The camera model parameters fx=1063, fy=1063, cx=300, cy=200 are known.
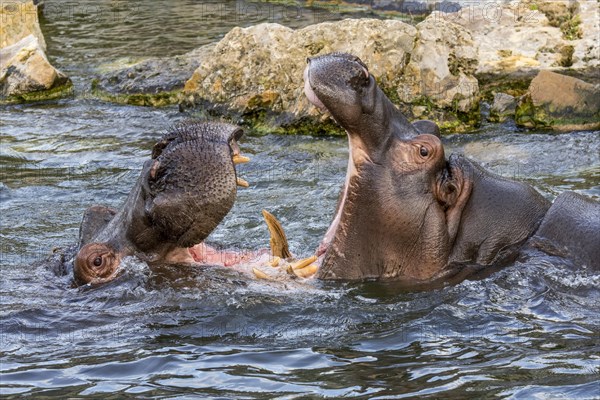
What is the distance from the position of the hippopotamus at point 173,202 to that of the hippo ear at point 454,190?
104cm

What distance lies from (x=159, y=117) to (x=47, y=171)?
2.53 metres

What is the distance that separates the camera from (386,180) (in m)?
5.60

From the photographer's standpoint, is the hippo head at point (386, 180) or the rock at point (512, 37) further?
the rock at point (512, 37)

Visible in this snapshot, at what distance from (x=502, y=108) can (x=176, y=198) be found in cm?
724

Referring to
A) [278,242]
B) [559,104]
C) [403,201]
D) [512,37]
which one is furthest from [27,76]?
[403,201]

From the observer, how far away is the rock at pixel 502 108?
11922mm

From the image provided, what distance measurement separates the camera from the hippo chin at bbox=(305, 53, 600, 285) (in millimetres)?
5574

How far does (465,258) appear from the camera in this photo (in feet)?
18.8

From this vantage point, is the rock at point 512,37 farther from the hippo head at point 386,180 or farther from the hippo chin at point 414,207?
the hippo head at point 386,180

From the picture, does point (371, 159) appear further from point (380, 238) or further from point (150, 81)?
point (150, 81)

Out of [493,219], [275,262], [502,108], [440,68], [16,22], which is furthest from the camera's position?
[16,22]

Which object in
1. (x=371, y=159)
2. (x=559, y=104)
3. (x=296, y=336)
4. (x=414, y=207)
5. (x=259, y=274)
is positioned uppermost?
(x=371, y=159)

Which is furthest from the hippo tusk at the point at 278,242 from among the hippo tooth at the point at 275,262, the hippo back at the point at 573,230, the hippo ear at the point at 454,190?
the hippo back at the point at 573,230

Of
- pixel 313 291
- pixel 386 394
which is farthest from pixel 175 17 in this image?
pixel 386 394
